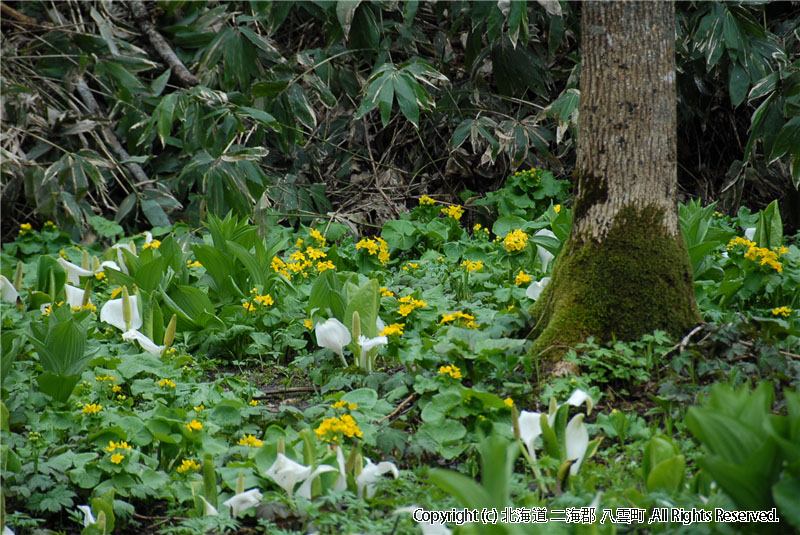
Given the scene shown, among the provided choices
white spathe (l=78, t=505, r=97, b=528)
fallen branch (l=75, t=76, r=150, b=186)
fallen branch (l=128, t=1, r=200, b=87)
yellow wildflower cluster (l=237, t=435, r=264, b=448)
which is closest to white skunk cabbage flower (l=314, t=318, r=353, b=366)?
yellow wildflower cluster (l=237, t=435, r=264, b=448)

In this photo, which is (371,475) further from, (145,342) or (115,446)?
(145,342)

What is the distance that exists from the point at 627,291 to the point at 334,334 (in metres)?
0.94

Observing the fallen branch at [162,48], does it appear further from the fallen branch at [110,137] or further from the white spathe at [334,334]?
the white spathe at [334,334]

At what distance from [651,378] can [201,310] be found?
Result: 5.67 ft

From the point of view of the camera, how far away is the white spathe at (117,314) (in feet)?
9.43

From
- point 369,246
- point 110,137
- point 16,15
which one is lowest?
point 369,246

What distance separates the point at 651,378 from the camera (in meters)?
2.27

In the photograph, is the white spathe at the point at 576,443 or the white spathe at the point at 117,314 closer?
the white spathe at the point at 576,443

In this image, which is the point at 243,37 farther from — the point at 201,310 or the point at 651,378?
the point at 651,378

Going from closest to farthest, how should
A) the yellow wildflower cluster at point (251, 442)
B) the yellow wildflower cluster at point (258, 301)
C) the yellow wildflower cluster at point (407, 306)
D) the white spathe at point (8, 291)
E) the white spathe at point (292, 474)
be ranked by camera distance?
the white spathe at point (292, 474) → the yellow wildflower cluster at point (251, 442) → the yellow wildflower cluster at point (407, 306) → the yellow wildflower cluster at point (258, 301) → the white spathe at point (8, 291)

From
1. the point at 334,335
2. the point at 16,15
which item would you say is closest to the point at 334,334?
the point at 334,335

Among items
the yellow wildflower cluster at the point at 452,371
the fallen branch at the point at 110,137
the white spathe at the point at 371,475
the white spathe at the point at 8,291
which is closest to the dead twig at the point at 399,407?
the yellow wildflower cluster at the point at 452,371

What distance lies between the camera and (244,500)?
69.9 inches

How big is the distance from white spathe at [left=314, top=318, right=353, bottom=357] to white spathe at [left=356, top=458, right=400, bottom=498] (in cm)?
76
